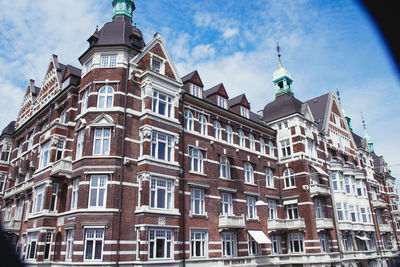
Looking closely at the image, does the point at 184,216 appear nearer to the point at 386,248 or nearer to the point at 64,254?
the point at 64,254

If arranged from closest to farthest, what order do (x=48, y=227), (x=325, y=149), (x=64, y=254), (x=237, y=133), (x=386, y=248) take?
1. (x=64, y=254)
2. (x=48, y=227)
3. (x=237, y=133)
4. (x=325, y=149)
5. (x=386, y=248)

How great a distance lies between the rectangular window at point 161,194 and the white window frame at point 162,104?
5.76 metres

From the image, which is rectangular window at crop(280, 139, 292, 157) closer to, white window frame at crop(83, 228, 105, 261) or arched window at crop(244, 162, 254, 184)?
arched window at crop(244, 162, 254, 184)

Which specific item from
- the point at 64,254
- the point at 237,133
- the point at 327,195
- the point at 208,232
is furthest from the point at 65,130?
the point at 327,195

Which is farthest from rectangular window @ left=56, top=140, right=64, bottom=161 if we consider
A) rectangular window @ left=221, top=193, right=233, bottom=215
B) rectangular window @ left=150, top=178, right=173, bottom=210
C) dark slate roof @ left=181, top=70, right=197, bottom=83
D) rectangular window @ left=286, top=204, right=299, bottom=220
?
rectangular window @ left=286, top=204, right=299, bottom=220

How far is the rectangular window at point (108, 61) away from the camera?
2621cm

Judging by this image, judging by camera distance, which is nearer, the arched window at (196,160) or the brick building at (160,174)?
the brick building at (160,174)

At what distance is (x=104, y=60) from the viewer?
86.7 feet

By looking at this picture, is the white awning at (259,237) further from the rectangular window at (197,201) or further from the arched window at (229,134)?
the arched window at (229,134)

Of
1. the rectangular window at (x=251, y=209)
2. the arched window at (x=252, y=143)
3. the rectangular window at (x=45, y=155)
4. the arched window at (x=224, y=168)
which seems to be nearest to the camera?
the rectangular window at (x=45, y=155)

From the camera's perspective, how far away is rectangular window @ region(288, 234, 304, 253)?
3388 centimetres

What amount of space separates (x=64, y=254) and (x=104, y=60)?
15.3 metres

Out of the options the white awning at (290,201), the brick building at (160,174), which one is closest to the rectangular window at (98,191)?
the brick building at (160,174)

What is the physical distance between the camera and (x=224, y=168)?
106 ft
